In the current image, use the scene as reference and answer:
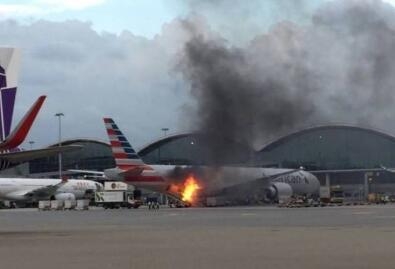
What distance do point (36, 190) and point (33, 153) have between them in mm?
91233

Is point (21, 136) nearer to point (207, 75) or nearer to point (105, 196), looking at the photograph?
point (207, 75)

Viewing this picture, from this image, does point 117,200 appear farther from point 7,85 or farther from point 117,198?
point 7,85

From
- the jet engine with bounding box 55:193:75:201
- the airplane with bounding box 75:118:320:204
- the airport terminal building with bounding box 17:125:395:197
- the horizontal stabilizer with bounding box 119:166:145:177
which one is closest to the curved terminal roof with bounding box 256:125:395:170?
the airport terminal building with bounding box 17:125:395:197

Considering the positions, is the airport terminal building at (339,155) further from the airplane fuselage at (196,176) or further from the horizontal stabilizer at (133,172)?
the horizontal stabilizer at (133,172)

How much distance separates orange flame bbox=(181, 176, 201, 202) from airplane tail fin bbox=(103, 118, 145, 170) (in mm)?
6680

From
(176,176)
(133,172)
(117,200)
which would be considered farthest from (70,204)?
(176,176)

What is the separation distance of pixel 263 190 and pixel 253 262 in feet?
273

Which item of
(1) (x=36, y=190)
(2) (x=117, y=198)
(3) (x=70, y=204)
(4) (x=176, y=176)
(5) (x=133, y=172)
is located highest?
(5) (x=133, y=172)

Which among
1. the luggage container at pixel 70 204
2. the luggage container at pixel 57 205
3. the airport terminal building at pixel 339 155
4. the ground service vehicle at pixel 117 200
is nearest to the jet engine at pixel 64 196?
the luggage container at pixel 57 205

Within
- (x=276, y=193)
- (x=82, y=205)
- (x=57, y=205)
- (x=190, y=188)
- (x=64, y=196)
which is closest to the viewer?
(x=190, y=188)

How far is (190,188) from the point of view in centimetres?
8969

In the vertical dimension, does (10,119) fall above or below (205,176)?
above

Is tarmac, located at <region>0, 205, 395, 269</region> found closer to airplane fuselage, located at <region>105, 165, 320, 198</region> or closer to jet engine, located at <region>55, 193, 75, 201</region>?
airplane fuselage, located at <region>105, 165, 320, 198</region>

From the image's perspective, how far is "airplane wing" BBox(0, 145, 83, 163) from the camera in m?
28.8
